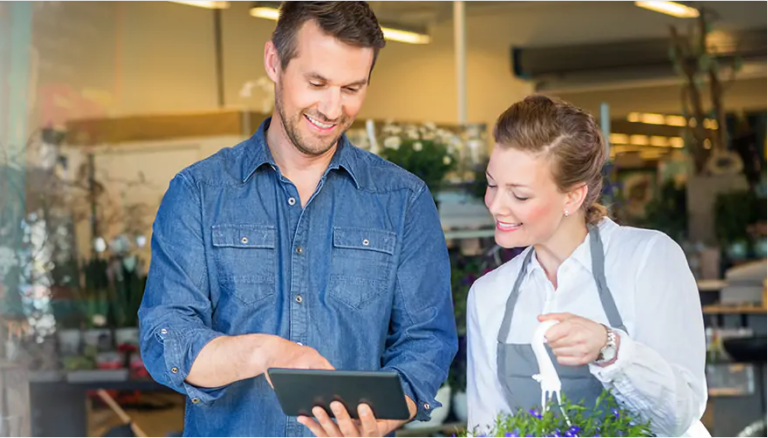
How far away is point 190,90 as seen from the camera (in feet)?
22.0

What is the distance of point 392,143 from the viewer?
4.13 m

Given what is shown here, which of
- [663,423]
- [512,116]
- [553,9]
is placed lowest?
[663,423]

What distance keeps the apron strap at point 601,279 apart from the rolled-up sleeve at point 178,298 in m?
0.74

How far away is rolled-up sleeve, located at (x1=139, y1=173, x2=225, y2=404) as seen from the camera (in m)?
1.97

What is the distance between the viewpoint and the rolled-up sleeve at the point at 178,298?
197 centimetres

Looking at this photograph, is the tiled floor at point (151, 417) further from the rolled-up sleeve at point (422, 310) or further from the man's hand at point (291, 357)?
the man's hand at point (291, 357)

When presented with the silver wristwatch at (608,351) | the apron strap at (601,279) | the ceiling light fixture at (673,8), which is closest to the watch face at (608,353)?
the silver wristwatch at (608,351)

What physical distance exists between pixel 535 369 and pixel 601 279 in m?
0.22

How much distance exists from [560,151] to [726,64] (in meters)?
5.07

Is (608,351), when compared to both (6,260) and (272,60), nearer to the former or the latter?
(272,60)

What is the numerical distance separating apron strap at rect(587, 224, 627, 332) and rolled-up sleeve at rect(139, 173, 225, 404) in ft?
2.43

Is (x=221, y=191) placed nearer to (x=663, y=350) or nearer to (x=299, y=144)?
(x=299, y=144)

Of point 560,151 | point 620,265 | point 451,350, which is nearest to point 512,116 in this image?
point 560,151

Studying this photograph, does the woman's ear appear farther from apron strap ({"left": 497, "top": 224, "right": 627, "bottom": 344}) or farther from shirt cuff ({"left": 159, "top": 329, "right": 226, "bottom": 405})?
shirt cuff ({"left": 159, "top": 329, "right": 226, "bottom": 405})
